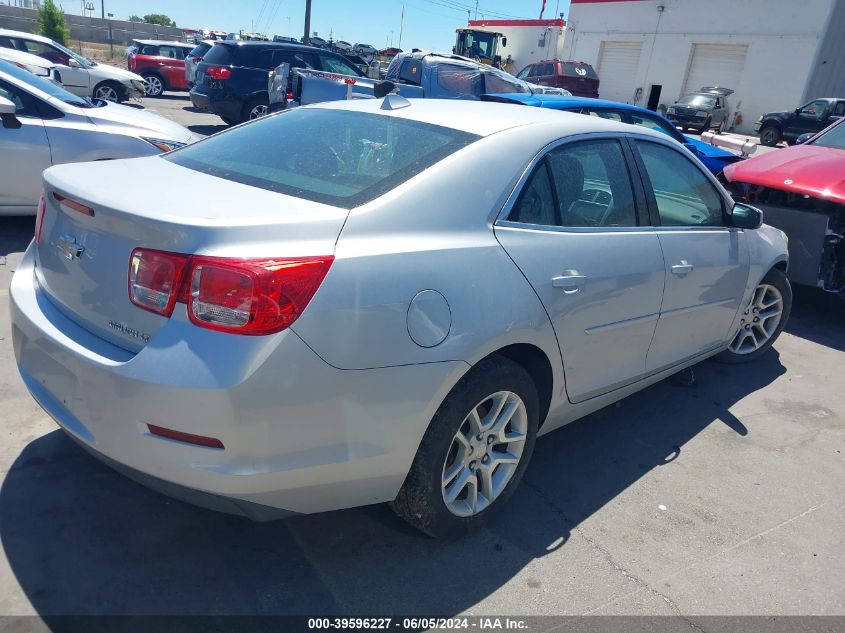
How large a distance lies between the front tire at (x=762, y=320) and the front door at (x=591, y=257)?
172 cm

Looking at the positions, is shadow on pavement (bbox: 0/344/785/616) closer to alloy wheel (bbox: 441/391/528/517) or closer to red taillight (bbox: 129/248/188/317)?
alloy wheel (bbox: 441/391/528/517)

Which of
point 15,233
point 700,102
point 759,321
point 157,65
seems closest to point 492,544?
point 759,321

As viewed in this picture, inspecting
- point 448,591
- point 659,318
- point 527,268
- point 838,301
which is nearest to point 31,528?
point 448,591

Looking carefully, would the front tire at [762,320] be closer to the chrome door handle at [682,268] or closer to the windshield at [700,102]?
the chrome door handle at [682,268]

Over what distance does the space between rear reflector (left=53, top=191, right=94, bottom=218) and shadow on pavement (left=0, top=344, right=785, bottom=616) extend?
1.18m

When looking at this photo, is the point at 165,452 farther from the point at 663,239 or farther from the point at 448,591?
the point at 663,239

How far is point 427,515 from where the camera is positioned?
8.22 feet

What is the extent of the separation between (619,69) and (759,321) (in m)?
33.7

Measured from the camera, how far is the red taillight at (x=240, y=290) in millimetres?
1967

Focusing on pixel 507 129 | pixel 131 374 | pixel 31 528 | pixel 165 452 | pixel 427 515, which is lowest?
pixel 31 528

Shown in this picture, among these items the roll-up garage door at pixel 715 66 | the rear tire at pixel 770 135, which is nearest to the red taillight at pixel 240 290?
the rear tire at pixel 770 135

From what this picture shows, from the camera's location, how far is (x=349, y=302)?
2.07m

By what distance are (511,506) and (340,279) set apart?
4.86 ft

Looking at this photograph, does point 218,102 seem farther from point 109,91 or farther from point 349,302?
point 349,302
